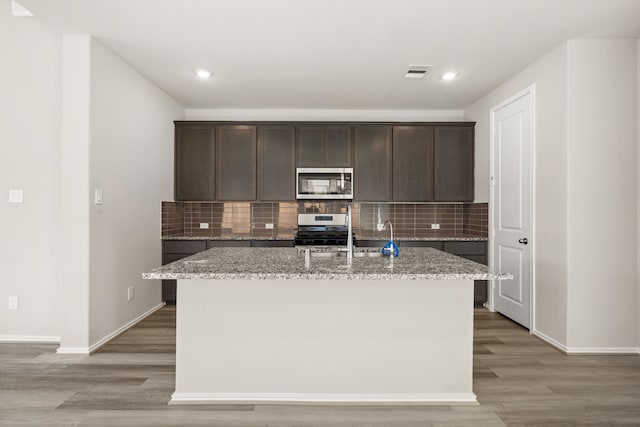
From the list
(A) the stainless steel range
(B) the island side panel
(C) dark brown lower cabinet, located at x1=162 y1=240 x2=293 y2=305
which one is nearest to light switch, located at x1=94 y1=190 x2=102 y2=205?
(B) the island side panel

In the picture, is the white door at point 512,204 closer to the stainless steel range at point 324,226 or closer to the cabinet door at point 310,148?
the stainless steel range at point 324,226

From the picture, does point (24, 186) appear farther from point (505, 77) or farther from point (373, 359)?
point (505, 77)

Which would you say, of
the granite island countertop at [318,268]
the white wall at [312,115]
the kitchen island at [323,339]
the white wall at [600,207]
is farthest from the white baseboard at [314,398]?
the white wall at [312,115]

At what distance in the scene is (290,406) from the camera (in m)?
2.46

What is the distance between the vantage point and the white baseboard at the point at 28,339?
3664mm

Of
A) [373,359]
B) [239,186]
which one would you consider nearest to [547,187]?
[373,359]

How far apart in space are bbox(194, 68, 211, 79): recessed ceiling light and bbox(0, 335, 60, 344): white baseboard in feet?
9.05

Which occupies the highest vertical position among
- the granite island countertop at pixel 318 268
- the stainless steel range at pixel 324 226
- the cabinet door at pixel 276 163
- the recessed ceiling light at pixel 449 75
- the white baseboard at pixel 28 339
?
the recessed ceiling light at pixel 449 75

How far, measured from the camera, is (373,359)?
8.26 ft

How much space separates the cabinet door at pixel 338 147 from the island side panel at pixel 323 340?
3102 millimetres

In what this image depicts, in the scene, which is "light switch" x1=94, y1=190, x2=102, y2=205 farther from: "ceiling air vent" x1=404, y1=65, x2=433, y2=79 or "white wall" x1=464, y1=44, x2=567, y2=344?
"white wall" x1=464, y1=44, x2=567, y2=344

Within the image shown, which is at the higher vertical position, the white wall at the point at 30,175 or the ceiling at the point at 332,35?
the ceiling at the point at 332,35

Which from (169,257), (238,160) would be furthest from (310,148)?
(169,257)

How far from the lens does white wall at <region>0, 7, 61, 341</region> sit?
3.65 m
